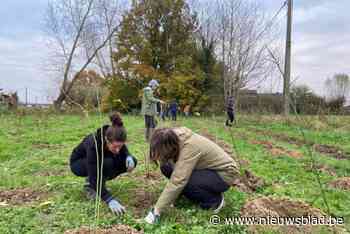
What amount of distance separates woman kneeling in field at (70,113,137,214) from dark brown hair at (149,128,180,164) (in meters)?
0.35

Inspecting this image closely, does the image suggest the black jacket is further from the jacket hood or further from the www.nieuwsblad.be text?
the www.nieuwsblad.be text

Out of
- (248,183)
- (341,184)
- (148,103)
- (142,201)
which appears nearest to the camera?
(142,201)

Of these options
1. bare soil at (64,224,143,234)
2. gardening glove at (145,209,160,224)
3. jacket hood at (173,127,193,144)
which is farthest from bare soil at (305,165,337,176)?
bare soil at (64,224,143,234)

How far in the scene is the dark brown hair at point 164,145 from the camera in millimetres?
2615

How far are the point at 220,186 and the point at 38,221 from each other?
1620 mm

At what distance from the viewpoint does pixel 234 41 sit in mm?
24500

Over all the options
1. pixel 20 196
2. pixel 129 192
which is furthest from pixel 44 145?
pixel 129 192

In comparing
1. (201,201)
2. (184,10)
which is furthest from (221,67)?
(201,201)

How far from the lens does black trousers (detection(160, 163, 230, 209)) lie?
112 inches

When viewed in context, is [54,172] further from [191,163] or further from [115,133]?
[191,163]

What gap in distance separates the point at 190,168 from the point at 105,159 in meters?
0.98

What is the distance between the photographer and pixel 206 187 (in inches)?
113

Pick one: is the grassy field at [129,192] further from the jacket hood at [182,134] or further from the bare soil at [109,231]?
the jacket hood at [182,134]

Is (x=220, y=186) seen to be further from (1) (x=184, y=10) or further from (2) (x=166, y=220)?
(1) (x=184, y=10)
